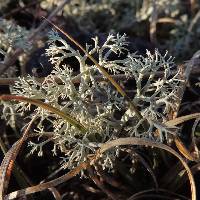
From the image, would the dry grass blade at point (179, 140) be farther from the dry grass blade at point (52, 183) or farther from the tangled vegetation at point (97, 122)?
the dry grass blade at point (52, 183)

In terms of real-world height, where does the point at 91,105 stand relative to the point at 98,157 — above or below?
above

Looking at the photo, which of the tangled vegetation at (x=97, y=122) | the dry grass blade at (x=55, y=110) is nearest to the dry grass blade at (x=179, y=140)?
the tangled vegetation at (x=97, y=122)

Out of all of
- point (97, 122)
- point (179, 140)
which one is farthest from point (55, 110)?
point (179, 140)

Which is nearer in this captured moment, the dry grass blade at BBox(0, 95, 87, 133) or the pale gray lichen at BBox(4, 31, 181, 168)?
the dry grass blade at BBox(0, 95, 87, 133)

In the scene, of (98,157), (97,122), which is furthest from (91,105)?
(98,157)

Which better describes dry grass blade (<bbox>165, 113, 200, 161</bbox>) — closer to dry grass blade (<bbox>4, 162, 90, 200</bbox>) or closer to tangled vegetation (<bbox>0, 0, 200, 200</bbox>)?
tangled vegetation (<bbox>0, 0, 200, 200</bbox>)

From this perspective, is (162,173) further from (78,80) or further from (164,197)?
(78,80)

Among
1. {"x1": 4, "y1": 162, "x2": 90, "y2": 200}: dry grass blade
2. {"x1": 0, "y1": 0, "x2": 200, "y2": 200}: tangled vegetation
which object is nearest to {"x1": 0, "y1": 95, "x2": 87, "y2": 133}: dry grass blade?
{"x1": 0, "y1": 0, "x2": 200, "y2": 200}: tangled vegetation

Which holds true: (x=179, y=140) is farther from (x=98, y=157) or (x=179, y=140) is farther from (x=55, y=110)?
(x=55, y=110)

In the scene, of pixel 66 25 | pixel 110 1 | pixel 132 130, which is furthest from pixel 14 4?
pixel 132 130

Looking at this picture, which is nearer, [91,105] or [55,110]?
[55,110]

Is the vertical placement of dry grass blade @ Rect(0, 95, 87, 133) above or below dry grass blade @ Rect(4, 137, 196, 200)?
above
